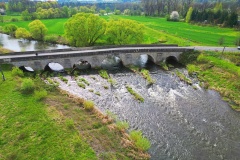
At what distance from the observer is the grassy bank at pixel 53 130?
27.2m

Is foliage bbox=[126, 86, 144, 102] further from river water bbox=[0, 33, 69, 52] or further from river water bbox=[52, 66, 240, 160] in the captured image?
river water bbox=[0, 33, 69, 52]

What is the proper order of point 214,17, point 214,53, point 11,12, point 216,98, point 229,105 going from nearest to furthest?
point 229,105, point 216,98, point 214,53, point 214,17, point 11,12

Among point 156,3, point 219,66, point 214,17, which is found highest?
point 156,3

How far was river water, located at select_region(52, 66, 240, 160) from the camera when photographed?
30.7m

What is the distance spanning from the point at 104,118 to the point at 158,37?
7098 cm

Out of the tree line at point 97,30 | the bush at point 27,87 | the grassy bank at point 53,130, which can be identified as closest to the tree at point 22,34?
the tree line at point 97,30

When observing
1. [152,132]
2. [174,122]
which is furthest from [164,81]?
[152,132]

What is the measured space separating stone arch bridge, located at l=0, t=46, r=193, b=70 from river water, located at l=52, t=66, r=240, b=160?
588 centimetres

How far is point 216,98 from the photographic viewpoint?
46406 millimetres

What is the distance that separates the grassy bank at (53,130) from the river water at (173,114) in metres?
4.83

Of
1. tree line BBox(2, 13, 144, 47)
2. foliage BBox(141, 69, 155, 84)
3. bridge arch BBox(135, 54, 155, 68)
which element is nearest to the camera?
foliage BBox(141, 69, 155, 84)

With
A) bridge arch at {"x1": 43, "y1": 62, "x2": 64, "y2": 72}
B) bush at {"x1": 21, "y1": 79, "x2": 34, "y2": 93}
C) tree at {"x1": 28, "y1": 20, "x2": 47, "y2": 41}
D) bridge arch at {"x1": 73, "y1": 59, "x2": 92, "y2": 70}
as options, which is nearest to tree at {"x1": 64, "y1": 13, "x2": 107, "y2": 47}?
bridge arch at {"x1": 73, "y1": 59, "x2": 92, "y2": 70}

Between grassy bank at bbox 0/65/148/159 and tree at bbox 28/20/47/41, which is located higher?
tree at bbox 28/20/47/41

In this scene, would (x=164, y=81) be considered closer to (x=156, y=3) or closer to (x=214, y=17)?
(x=214, y=17)
